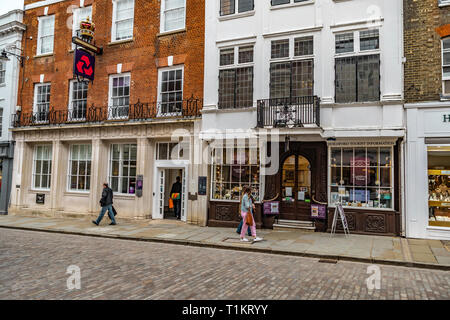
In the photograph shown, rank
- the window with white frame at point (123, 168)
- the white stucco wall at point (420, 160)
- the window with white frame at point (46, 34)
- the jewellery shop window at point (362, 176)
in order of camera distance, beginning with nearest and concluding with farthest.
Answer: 1. the white stucco wall at point (420, 160)
2. the jewellery shop window at point (362, 176)
3. the window with white frame at point (123, 168)
4. the window with white frame at point (46, 34)

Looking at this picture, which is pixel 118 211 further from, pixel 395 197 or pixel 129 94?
pixel 395 197

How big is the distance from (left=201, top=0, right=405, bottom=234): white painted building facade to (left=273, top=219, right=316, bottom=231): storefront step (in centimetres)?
80

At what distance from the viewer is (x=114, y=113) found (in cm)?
1648

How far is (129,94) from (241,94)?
5794 millimetres

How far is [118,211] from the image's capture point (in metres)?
16.1

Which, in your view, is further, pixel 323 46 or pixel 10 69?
pixel 10 69

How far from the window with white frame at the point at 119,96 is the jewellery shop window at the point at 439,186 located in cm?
1288

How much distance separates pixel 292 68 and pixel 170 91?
5.62 m

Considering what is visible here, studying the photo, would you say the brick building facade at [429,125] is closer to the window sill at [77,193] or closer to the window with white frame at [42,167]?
the window sill at [77,193]

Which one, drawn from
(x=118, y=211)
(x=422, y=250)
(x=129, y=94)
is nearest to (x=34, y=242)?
(x=118, y=211)

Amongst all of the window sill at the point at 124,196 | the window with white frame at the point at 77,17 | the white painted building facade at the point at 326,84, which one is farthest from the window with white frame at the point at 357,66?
the window with white frame at the point at 77,17

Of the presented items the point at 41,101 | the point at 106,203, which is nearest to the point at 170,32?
the point at 106,203

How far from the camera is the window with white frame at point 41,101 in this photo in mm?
18562

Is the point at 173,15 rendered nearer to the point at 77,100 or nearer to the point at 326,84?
the point at 77,100
